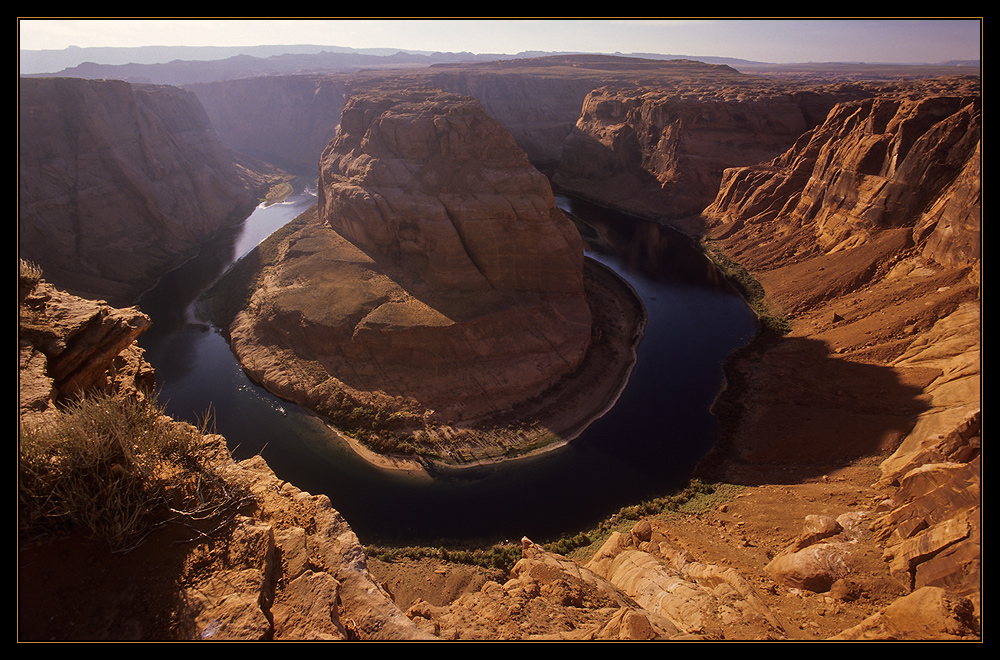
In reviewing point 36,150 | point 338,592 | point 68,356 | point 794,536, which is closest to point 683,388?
point 794,536

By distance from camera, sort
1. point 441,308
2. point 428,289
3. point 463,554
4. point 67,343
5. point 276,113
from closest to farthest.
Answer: point 67,343 < point 463,554 < point 441,308 < point 428,289 < point 276,113

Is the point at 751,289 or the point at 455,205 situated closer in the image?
the point at 455,205

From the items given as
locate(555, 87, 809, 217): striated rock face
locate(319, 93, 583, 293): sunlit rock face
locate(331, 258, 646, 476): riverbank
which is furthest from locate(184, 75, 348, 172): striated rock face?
locate(331, 258, 646, 476): riverbank

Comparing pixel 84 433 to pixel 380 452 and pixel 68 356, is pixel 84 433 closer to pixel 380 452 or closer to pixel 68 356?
pixel 68 356

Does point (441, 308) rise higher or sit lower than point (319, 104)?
lower

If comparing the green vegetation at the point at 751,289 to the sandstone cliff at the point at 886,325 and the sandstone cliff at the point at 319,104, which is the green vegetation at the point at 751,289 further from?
the sandstone cliff at the point at 319,104

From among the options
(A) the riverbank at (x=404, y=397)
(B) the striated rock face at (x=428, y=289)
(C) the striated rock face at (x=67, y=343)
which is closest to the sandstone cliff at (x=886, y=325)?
(A) the riverbank at (x=404, y=397)

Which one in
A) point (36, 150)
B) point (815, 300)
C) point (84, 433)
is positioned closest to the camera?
point (84, 433)

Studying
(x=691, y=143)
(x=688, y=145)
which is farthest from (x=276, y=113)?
(x=691, y=143)

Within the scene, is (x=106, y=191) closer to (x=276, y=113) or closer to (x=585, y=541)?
(x=585, y=541)
